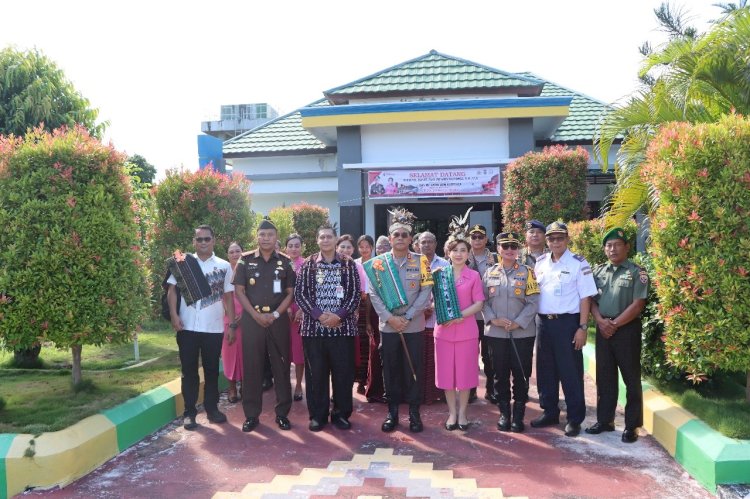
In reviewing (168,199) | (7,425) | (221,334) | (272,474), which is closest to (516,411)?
(272,474)

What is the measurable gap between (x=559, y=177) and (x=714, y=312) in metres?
6.62

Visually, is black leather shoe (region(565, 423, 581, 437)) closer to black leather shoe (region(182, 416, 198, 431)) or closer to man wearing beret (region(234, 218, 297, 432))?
man wearing beret (region(234, 218, 297, 432))

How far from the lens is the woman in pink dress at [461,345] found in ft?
18.5

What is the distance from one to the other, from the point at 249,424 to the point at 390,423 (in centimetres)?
130

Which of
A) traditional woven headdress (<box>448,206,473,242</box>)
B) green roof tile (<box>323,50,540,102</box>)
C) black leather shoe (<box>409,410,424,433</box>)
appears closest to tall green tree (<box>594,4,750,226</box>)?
traditional woven headdress (<box>448,206,473,242</box>)

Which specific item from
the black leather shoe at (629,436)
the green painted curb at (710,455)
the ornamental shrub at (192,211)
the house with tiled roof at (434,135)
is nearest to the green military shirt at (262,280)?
the ornamental shrub at (192,211)

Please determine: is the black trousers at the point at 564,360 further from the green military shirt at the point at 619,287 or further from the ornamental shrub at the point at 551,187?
the ornamental shrub at the point at 551,187

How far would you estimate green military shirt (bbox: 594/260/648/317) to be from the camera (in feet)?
16.9

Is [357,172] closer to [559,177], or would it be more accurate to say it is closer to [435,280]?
[559,177]

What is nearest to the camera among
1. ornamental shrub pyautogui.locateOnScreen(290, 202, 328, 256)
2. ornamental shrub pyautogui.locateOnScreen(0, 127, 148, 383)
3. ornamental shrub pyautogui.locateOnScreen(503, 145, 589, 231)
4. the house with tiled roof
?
ornamental shrub pyautogui.locateOnScreen(0, 127, 148, 383)

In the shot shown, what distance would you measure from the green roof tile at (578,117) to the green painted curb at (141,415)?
1152cm

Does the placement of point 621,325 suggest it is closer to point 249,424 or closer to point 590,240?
point 249,424

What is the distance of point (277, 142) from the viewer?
57.0ft

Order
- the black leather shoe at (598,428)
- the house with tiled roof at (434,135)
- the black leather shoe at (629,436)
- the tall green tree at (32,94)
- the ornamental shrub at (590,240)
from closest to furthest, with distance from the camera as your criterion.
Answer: the black leather shoe at (629,436) < the black leather shoe at (598,428) < the ornamental shrub at (590,240) < the tall green tree at (32,94) < the house with tiled roof at (434,135)
